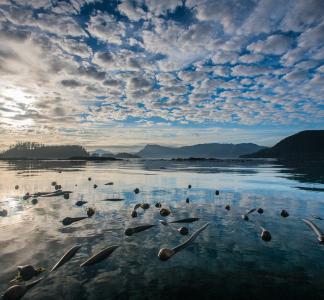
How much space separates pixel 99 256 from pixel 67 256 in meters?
1.71

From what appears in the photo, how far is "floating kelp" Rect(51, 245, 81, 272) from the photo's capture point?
12.8 meters

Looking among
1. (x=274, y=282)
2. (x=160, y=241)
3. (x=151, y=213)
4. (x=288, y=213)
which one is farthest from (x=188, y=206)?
A: (x=274, y=282)

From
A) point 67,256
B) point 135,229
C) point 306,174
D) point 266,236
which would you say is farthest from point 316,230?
point 306,174

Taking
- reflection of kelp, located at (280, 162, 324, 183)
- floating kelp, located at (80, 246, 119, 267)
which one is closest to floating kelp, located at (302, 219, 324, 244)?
Result: floating kelp, located at (80, 246, 119, 267)

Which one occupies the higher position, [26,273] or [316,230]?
[26,273]

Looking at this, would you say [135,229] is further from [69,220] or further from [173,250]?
[69,220]

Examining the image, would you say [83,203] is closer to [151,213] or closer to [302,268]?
[151,213]

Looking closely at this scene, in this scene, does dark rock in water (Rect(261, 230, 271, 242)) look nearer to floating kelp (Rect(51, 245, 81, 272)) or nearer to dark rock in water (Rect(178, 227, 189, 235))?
dark rock in water (Rect(178, 227, 189, 235))

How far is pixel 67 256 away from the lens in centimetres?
1373

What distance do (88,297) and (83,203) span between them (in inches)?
745

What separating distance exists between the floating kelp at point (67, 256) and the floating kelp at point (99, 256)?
107cm

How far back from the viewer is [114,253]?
1465cm

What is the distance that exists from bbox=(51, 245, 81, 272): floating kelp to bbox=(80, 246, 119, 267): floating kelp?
3.49 feet

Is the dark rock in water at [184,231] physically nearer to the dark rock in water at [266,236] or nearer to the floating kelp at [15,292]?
the dark rock in water at [266,236]
